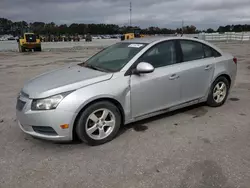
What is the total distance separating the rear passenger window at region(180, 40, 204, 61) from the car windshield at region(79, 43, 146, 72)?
806 millimetres

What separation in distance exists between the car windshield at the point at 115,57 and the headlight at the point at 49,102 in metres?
0.93

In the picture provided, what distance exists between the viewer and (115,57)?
4.20 m

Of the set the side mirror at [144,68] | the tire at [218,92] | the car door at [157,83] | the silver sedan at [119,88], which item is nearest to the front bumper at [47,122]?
the silver sedan at [119,88]

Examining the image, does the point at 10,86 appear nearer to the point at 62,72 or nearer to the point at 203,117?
the point at 62,72

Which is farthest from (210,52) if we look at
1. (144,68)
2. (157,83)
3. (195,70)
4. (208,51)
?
(144,68)

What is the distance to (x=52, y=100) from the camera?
309 cm

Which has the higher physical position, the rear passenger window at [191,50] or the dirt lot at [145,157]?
the rear passenger window at [191,50]

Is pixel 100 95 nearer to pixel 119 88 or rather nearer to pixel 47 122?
pixel 119 88

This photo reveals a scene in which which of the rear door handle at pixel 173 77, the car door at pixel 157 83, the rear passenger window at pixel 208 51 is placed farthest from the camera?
the rear passenger window at pixel 208 51

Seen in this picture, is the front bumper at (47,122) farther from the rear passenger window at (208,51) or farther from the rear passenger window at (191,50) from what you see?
the rear passenger window at (208,51)

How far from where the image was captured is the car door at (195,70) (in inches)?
162

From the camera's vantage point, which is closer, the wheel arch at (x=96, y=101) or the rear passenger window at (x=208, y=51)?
the wheel arch at (x=96, y=101)

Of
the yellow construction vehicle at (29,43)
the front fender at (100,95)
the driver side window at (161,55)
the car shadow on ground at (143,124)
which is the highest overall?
the yellow construction vehicle at (29,43)

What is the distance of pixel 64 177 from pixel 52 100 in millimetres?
982
